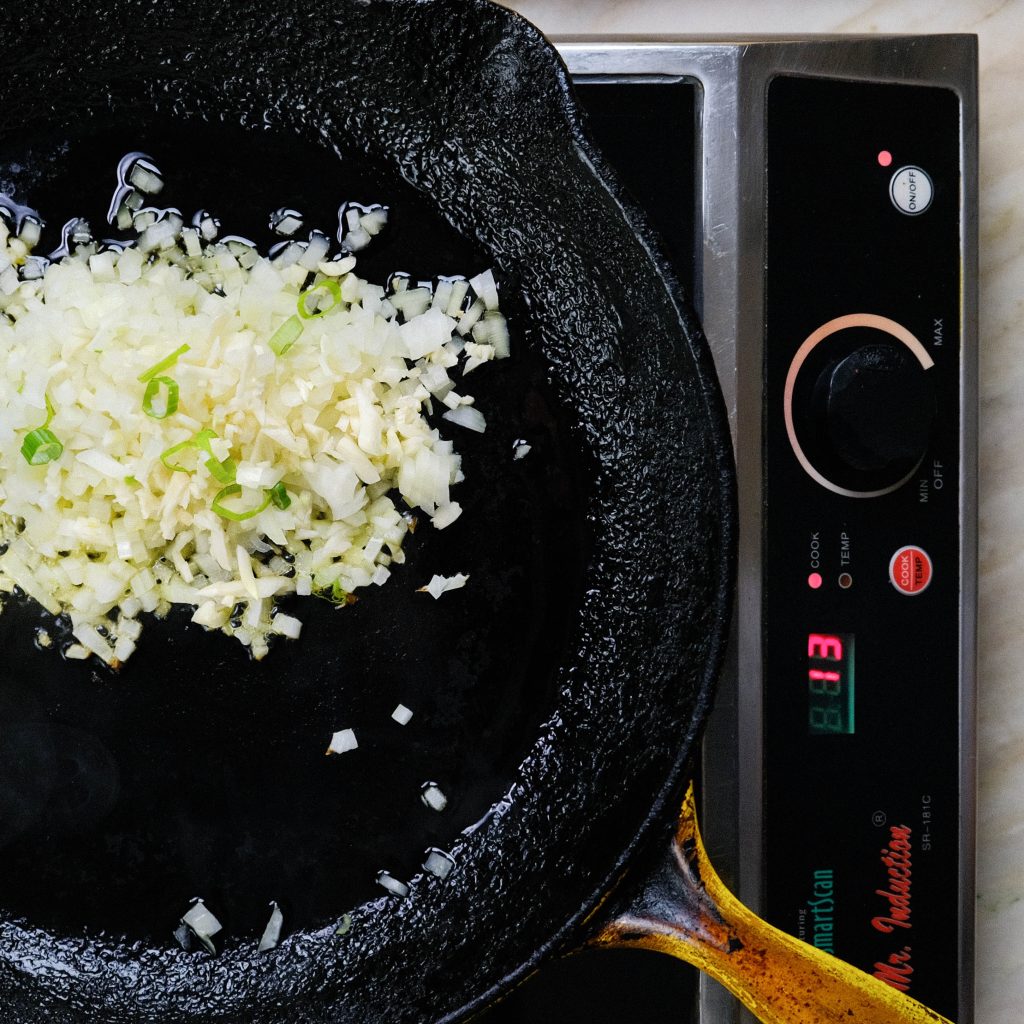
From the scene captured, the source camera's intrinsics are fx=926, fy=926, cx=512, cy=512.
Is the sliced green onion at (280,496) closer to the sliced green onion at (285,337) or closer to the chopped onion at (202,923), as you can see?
the sliced green onion at (285,337)

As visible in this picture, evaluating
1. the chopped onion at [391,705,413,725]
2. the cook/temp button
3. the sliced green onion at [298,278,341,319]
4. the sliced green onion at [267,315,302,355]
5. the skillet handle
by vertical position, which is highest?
the cook/temp button

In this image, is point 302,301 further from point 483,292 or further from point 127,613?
point 127,613

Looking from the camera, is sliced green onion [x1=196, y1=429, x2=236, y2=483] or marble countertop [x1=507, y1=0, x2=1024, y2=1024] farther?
marble countertop [x1=507, y1=0, x2=1024, y2=1024]

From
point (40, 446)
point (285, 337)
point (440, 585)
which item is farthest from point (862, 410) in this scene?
point (40, 446)

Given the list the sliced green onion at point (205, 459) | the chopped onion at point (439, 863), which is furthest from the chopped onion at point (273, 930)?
the sliced green onion at point (205, 459)

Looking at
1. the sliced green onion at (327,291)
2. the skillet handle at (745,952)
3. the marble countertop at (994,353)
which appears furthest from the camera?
the marble countertop at (994,353)

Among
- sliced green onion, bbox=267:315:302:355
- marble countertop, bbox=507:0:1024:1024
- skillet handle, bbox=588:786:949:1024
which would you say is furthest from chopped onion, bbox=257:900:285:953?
marble countertop, bbox=507:0:1024:1024

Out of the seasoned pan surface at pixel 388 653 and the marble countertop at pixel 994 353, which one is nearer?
the seasoned pan surface at pixel 388 653

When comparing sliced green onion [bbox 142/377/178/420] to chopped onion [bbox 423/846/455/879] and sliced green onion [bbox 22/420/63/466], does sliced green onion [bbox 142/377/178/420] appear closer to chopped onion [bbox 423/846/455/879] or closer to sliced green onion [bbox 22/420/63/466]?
sliced green onion [bbox 22/420/63/466]

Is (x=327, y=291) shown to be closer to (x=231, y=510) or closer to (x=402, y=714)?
(x=231, y=510)
